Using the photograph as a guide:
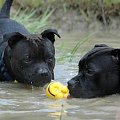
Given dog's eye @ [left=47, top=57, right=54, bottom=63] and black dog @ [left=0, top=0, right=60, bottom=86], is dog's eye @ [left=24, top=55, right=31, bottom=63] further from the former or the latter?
dog's eye @ [left=47, top=57, right=54, bottom=63]

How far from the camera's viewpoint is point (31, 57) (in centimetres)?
658

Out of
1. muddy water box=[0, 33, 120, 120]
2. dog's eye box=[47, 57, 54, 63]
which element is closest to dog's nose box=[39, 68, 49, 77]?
muddy water box=[0, 33, 120, 120]

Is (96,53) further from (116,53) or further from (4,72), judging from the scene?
(4,72)

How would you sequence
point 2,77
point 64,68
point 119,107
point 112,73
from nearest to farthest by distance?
point 119,107 < point 112,73 < point 2,77 < point 64,68

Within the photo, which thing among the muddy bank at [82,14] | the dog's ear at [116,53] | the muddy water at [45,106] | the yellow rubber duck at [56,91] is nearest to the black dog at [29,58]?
the muddy water at [45,106]

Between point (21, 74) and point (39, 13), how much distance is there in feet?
33.1

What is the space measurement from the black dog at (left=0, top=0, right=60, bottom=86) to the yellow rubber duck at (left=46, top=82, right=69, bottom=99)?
1.54 ft

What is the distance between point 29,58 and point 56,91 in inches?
35.8

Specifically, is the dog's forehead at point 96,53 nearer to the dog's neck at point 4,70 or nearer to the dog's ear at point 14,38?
the dog's ear at point 14,38

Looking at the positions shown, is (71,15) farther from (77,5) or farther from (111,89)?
(111,89)

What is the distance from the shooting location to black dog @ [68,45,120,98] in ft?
18.8

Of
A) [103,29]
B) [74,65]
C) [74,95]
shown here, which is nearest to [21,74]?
[74,95]

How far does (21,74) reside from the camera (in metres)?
6.70

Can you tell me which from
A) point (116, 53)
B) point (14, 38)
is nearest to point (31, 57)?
point (14, 38)
